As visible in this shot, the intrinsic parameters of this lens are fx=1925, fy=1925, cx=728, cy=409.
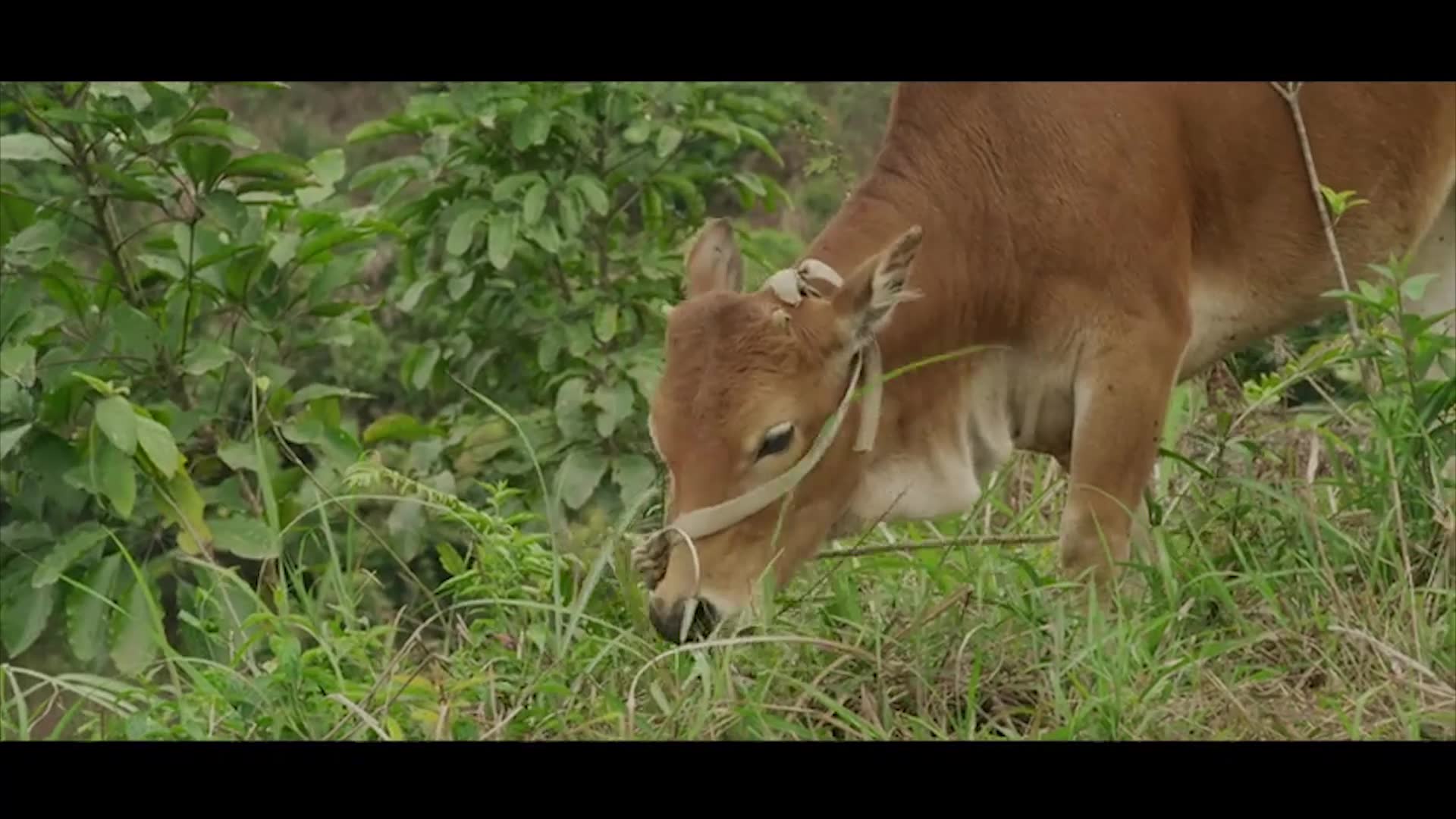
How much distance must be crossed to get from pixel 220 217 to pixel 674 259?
3.74ft

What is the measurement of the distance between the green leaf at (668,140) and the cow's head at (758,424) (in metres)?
1.27

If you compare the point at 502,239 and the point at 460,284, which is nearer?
the point at 502,239

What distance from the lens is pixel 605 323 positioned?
440cm

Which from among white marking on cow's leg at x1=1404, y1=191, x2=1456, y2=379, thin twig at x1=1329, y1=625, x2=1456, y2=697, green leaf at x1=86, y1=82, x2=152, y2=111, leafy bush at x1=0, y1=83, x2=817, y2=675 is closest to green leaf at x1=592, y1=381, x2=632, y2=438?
leafy bush at x1=0, y1=83, x2=817, y2=675

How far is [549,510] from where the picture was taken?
3203mm

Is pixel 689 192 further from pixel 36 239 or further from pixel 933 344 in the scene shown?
pixel 36 239

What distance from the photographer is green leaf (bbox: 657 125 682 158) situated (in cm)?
447

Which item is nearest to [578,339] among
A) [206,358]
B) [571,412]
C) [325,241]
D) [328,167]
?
[571,412]

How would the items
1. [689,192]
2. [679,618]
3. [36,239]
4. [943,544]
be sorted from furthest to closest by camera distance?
[689,192]
[36,239]
[943,544]
[679,618]

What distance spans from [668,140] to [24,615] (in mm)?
1816

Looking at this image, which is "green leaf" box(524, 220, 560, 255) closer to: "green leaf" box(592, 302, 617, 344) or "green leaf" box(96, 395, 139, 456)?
"green leaf" box(592, 302, 617, 344)

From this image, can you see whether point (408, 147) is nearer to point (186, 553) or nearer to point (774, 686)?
point (186, 553)

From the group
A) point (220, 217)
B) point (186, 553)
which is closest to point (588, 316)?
point (220, 217)

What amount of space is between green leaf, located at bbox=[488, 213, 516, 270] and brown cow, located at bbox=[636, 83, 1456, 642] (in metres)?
0.93
